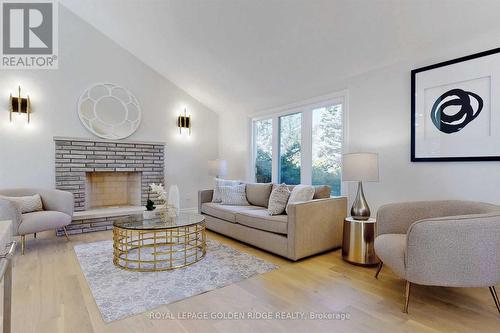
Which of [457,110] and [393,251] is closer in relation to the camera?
[393,251]

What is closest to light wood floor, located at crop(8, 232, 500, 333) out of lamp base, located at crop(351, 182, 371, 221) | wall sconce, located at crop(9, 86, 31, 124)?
lamp base, located at crop(351, 182, 371, 221)

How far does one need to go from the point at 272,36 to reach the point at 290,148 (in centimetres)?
177

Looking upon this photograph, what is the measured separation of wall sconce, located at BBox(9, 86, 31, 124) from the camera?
394cm

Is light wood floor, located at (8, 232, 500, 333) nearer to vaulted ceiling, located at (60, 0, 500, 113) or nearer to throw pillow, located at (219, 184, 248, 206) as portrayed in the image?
throw pillow, located at (219, 184, 248, 206)

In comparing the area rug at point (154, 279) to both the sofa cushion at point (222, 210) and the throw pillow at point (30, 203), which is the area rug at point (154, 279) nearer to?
the sofa cushion at point (222, 210)

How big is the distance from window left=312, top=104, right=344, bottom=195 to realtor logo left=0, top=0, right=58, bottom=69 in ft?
13.9

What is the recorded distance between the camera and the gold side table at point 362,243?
2801 mm

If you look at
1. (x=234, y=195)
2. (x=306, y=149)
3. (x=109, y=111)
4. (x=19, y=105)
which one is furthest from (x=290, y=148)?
(x=19, y=105)

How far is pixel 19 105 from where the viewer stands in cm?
398

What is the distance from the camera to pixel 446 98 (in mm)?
2736

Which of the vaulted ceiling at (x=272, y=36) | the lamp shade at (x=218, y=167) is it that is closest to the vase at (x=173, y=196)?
the lamp shade at (x=218, y=167)

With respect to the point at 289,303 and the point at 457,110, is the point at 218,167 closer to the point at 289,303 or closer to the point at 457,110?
the point at 289,303

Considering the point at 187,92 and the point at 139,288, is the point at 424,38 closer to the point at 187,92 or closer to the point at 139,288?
the point at 139,288

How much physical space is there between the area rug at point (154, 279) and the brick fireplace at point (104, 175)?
1.29 metres
